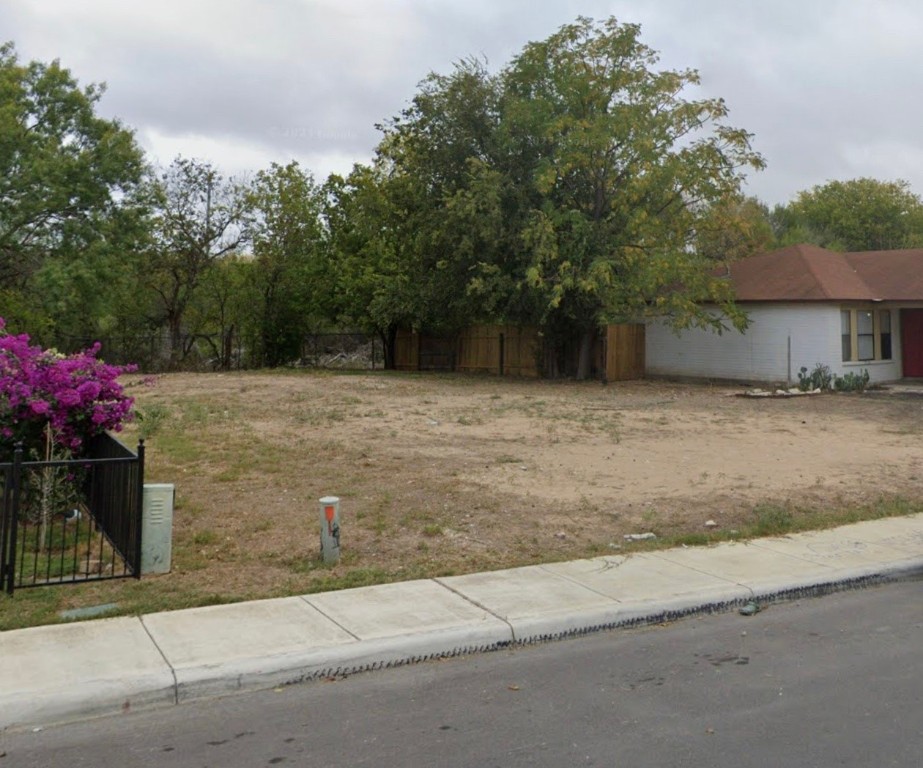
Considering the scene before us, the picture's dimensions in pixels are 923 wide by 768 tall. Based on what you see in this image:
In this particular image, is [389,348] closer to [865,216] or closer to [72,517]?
[72,517]

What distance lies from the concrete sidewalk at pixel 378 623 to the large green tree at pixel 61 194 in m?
26.4

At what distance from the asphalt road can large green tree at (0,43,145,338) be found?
91.3ft

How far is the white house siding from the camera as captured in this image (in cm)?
2803

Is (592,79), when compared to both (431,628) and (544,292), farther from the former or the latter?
(431,628)

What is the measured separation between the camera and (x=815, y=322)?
28.1 metres

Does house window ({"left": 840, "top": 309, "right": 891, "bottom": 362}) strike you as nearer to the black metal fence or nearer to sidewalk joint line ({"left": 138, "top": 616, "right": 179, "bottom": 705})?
the black metal fence

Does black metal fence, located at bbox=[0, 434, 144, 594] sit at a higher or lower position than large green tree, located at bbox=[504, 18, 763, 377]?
lower

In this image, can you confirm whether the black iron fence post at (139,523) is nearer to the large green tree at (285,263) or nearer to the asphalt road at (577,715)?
the asphalt road at (577,715)

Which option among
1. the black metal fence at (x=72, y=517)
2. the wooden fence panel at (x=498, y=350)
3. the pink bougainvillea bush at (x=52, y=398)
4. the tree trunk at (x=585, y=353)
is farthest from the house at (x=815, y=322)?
the black metal fence at (x=72, y=517)

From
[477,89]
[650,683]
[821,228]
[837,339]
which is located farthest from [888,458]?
[821,228]

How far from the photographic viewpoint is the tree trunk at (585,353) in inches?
1237

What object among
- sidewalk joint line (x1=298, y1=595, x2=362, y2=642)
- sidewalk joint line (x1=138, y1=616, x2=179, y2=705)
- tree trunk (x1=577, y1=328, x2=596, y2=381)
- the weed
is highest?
tree trunk (x1=577, y1=328, x2=596, y2=381)

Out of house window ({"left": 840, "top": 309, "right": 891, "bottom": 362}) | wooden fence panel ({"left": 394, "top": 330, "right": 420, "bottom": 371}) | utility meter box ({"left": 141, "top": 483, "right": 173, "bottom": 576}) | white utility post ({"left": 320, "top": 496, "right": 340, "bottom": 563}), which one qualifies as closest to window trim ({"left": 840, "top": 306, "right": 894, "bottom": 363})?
house window ({"left": 840, "top": 309, "right": 891, "bottom": 362})

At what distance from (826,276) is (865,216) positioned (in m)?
35.3
